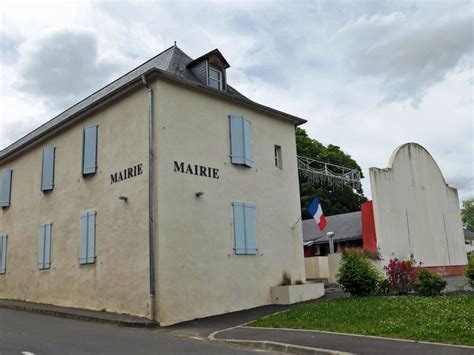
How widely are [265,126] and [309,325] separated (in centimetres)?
821

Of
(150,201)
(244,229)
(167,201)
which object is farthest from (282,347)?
(244,229)

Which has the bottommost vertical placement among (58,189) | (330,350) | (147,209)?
(330,350)

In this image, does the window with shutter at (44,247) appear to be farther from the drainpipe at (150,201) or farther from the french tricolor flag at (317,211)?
the french tricolor flag at (317,211)

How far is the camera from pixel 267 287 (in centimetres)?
1541

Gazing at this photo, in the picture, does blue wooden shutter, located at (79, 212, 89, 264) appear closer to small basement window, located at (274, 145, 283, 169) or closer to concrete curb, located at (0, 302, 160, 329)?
concrete curb, located at (0, 302, 160, 329)

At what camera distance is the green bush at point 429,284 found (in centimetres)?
1378

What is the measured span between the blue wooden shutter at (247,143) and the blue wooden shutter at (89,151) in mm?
4827

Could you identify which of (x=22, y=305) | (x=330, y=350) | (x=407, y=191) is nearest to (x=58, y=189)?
(x=22, y=305)

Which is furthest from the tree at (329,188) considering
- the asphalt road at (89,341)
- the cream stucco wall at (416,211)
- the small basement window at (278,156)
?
the asphalt road at (89,341)

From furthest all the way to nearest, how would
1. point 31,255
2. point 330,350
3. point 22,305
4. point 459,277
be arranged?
point 459,277
point 31,255
point 22,305
point 330,350

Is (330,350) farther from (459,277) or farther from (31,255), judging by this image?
(459,277)

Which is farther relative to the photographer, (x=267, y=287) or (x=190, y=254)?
(x=267, y=287)

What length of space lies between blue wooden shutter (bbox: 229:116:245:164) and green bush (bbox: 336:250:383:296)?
14.7 feet

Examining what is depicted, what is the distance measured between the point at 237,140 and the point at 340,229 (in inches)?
577
